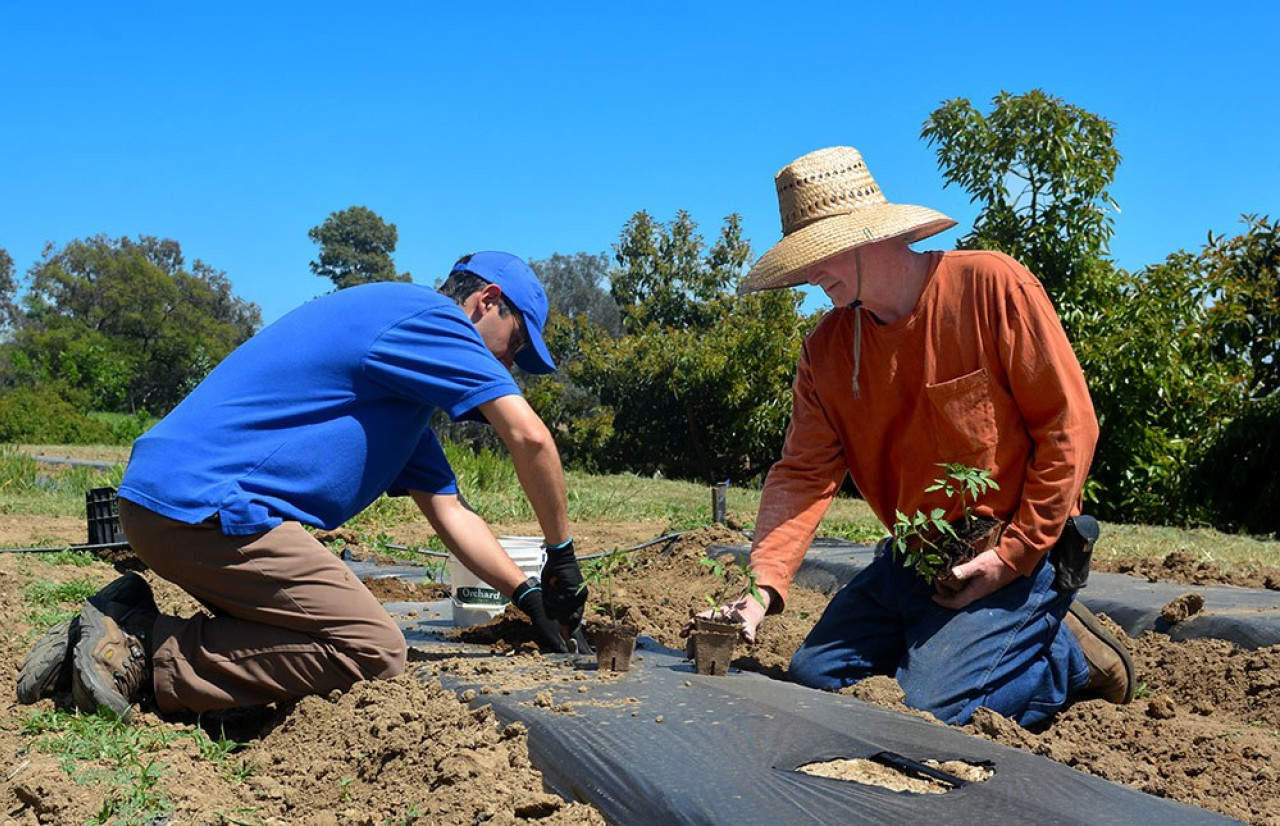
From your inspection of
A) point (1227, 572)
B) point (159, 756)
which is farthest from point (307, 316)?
point (1227, 572)

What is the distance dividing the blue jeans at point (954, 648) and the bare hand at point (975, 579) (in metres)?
0.03

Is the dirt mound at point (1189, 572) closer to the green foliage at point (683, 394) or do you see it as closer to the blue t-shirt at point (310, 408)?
the blue t-shirt at point (310, 408)

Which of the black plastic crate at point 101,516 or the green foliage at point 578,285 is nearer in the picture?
the black plastic crate at point 101,516

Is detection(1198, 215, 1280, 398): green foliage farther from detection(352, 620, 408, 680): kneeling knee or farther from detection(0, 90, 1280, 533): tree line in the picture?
detection(352, 620, 408, 680): kneeling knee

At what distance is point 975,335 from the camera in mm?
3172

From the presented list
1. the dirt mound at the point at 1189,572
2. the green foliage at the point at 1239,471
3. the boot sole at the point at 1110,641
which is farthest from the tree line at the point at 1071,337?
the boot sole at the point at 1110,641

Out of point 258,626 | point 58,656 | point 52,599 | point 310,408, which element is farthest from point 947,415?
point 52,599

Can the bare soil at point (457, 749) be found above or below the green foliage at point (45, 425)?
below

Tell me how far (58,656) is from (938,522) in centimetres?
241

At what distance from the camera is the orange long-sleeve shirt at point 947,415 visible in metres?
3.09

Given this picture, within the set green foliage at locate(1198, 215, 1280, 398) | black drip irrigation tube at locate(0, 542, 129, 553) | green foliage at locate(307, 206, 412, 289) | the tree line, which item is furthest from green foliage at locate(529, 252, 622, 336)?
black drip irrigation tube at locate(0, 542, 129, 553)

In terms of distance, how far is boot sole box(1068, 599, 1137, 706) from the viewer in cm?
337

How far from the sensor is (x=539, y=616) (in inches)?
134

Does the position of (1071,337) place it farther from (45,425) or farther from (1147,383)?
(45,425)
